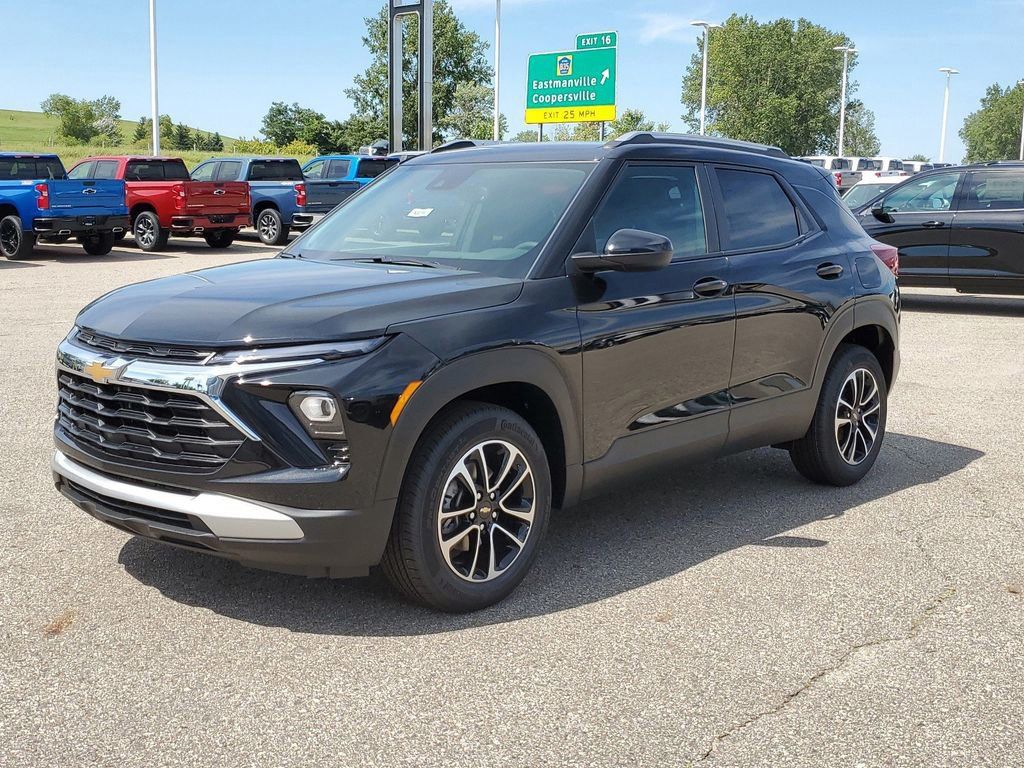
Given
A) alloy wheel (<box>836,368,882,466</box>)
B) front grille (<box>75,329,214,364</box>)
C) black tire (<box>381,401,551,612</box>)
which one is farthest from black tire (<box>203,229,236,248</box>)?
black tire (<box>381,401,551,612</box>)

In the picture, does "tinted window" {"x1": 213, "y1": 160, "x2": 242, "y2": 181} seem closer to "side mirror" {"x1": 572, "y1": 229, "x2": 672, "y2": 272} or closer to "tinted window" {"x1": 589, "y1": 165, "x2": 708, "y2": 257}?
"tinted window" {"x1": 589, "y1": 165, "x2": 708, "y2": 257}

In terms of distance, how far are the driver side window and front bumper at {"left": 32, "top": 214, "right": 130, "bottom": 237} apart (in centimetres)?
1455

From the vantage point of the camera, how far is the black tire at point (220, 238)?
82.9 feet

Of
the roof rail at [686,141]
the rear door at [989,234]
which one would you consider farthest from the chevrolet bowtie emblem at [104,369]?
the rear door at [989,234]

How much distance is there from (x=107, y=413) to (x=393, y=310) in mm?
1067

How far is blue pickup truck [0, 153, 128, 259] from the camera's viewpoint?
2108cm

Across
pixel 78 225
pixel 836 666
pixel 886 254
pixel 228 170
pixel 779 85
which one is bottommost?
pixel 836 666

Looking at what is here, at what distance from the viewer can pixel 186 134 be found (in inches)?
4119

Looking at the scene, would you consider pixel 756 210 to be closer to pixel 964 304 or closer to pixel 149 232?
pixel 964 304

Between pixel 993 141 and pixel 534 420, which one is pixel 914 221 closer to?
pixel 534 420

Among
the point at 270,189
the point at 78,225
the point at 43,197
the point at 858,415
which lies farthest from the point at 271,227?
the point at 858,415

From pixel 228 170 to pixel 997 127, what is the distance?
15353 cm

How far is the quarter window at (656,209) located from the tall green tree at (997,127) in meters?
157

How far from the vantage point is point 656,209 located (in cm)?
510
